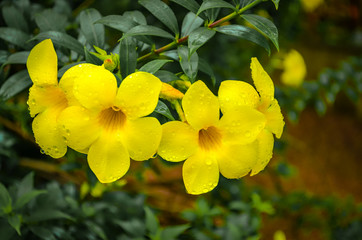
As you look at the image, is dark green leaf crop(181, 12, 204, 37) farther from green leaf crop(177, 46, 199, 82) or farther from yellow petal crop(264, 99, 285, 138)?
yellow petal crop(264, 99, 285, 138)

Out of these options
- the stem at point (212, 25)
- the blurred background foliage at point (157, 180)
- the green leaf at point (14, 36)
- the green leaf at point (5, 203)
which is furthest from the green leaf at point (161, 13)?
the green leaf at point (5, 203)

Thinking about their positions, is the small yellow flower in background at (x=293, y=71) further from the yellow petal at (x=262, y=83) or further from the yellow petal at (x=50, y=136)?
the yellow petal at (x=50, y=136)

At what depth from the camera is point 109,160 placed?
61 cm

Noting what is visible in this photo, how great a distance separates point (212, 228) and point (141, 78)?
0.96m

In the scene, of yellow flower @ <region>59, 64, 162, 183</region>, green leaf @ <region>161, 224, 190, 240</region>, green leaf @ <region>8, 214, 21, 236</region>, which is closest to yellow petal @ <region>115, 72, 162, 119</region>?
yellow flower @ <region>59, 64, 162, 183</region>

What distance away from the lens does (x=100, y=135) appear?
2.05 ft

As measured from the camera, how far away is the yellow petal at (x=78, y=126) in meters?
0.59

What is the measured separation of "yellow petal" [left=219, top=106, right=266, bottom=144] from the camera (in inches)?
24.1

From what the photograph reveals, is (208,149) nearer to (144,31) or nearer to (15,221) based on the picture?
(144,31)

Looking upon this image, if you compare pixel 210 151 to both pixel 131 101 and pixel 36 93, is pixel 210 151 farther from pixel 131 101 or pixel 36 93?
pixel 36 93

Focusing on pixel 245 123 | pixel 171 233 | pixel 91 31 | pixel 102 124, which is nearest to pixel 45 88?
pixel 102 124

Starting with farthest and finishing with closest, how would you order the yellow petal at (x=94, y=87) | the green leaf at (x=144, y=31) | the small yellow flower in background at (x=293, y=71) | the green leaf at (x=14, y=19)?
the small yellow flower in background at (x=293, y=71)
the green leaf at (x=14, y=19)
the green leaf at (x=144, y=31)
the yellow petal at (x=94, y=87)

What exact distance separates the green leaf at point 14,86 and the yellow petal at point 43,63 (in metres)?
0.21

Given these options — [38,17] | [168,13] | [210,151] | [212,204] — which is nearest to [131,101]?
[210,151]
